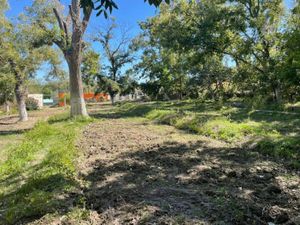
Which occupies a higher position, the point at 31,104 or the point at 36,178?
the point at 36,178

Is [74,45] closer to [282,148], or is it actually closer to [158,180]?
[282,148]

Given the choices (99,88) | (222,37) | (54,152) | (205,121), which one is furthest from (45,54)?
(99,88)

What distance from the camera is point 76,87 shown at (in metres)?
17.7

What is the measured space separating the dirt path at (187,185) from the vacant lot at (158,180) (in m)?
0.01

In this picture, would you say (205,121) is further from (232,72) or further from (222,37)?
(232,72)

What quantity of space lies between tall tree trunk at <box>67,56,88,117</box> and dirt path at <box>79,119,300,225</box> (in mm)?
8941

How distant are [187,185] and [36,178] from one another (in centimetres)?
261

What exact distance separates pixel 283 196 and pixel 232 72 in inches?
916

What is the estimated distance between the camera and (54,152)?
28.7 feet

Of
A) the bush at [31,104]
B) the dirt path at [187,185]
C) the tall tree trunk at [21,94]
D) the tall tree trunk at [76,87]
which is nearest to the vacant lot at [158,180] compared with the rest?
the dirt path at [187,185]

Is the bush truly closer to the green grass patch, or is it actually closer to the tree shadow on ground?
the tree shadow on ground

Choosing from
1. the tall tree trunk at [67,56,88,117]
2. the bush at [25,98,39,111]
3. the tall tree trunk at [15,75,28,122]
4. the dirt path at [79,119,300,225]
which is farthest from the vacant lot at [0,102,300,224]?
the bush at [25,98,39,111]

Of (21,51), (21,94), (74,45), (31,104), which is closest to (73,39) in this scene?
(74,45)

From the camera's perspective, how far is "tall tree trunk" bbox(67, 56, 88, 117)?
1739 cm
